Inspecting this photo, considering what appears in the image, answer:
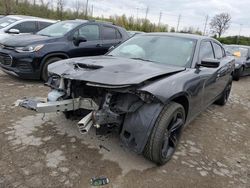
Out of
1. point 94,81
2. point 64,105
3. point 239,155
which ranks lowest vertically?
point 239,155

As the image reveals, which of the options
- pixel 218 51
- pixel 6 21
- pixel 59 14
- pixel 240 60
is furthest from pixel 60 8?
pixel 218 51

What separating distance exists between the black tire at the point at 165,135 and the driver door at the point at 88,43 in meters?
3.99

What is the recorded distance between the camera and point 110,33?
7703 mm

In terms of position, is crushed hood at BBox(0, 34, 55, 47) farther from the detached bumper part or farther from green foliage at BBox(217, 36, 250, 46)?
green foliage at BBox(217, 36, 250, 46)

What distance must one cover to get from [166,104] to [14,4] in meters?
24.1

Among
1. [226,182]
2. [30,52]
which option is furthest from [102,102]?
[30,52]

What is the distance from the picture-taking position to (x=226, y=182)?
3.05 meters

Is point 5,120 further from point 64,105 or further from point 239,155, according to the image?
point 239,155

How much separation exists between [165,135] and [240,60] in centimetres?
892

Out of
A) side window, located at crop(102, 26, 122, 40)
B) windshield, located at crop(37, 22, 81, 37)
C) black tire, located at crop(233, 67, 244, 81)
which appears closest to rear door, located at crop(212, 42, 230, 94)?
side window, located at crop(102, 26, 122, 40)

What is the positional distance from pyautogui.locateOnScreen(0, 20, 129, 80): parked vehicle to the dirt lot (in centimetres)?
157

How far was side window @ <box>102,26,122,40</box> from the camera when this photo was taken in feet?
24.7

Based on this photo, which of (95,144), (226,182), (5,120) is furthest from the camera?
(5,120)

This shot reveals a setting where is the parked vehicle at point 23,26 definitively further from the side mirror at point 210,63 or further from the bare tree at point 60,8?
the bare tree at point 60,8
